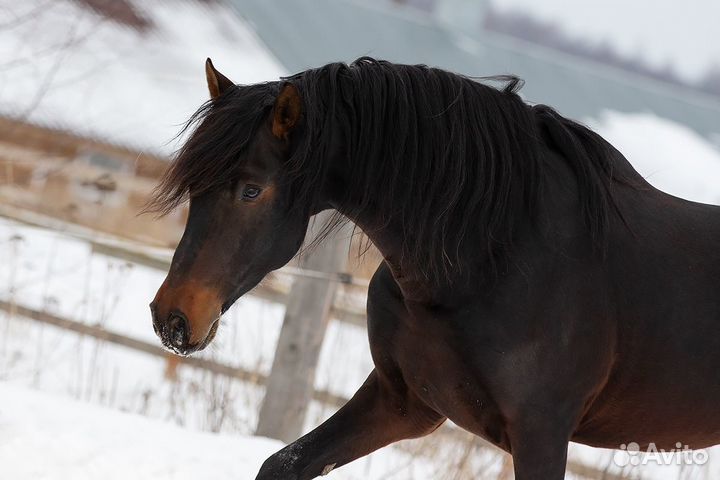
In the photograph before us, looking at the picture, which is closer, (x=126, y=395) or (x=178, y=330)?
(x=178, y=330)

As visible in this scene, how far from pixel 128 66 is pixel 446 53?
5.63 m

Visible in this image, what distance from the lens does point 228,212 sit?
2.41 m

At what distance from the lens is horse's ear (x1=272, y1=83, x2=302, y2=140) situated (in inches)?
97.1

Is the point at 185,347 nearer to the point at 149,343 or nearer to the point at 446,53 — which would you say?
the point at 149,343

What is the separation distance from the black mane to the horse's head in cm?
5

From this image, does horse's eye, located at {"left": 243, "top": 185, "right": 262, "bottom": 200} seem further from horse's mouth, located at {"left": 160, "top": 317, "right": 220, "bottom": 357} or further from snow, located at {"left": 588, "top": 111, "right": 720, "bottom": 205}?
snow, located at {"left": 588, "top": 111, "right": 720, "bottom": 205}

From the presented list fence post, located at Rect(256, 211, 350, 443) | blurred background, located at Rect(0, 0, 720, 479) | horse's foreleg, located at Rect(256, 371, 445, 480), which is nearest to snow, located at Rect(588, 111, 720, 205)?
blurred background, located at Rect(0, 0, 720, 479)

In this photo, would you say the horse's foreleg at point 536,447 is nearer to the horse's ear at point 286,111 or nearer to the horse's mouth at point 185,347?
the horse's mouth at point 185,347

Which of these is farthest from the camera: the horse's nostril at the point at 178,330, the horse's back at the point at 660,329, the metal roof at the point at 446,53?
the metal roof at the point at 446,53

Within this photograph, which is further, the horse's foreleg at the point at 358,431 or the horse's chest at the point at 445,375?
the horse's foreleg at the point at 358,431

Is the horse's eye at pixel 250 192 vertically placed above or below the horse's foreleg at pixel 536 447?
above

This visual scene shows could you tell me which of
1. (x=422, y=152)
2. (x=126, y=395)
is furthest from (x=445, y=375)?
(x=126, y=395)

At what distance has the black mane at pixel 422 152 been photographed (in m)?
2.59

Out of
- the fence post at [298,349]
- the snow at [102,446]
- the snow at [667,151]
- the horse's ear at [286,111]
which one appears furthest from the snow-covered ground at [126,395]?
the snow at [667,151]
